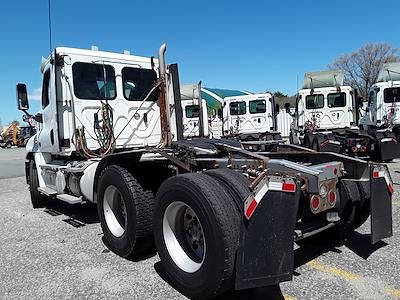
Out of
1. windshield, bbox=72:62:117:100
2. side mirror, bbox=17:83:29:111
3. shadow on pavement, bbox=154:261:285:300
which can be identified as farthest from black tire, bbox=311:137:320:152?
shadow on pavement, bbox=154:261:285:300

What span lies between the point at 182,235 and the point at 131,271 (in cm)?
82

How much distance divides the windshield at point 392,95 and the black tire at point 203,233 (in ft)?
44.6

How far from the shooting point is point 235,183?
3.29 m

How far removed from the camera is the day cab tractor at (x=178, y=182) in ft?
9.69

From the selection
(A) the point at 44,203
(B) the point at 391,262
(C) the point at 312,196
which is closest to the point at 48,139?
(A) the point at 44,203

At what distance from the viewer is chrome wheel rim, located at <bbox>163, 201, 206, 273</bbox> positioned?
362 centimetres

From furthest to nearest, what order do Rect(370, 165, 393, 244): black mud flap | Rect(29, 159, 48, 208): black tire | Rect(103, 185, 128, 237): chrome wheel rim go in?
1. Rect(29, 159, 48, 208): black tire
2. Rect(103, 185, 128, 237): chrome wheel rim
3. Rect(370, 165, 393, 244): black mud flap

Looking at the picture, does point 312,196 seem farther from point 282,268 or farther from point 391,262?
point 391,262

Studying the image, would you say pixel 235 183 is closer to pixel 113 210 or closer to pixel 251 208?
pixel 251 208

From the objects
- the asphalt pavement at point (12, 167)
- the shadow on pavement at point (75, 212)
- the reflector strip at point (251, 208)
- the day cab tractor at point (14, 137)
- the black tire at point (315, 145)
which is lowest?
the shadow on pavement at point (75, 212)

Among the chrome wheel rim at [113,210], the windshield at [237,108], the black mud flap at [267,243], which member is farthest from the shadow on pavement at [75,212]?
the windshield at [237,108]

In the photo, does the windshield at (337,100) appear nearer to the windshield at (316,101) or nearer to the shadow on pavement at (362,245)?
the windshield at (316,101)

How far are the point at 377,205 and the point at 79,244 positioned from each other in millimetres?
3685

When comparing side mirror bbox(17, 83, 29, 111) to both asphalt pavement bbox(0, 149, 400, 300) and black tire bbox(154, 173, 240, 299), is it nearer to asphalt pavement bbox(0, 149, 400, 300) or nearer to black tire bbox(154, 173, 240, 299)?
asphalt pavement bbox(0, 149, 400, 300)
